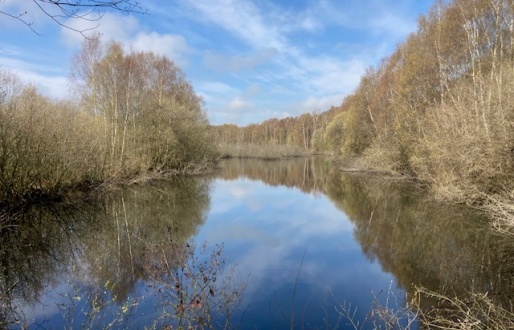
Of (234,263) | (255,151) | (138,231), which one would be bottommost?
(234,263)

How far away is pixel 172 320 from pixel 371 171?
2566 centimetres

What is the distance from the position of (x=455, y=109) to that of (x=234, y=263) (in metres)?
10.9

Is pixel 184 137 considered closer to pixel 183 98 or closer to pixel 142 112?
pixel 142 112

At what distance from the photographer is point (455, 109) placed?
13328 millimetres

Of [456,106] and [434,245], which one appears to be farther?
[456,106]

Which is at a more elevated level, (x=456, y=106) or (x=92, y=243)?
(x=456, y=106)

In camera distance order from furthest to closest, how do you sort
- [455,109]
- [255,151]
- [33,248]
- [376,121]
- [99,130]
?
[255,151] < [376,121] < [99,130] < [455,109] < [33,248]

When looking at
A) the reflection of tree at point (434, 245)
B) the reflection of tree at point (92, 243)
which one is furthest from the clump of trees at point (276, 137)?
the reflection of tree at point (434, 245)

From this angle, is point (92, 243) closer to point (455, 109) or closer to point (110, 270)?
point (110, 270)

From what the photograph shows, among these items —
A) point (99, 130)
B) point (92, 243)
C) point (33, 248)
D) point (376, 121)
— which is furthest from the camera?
point (376, 121)

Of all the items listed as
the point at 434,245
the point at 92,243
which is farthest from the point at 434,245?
the point at 92,243

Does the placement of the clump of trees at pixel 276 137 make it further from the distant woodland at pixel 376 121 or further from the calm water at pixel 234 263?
the calm water at pixel 234 263

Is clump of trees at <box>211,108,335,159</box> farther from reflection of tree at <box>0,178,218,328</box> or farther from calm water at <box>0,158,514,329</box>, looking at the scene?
calm water at <box>0,158,514,329</box>

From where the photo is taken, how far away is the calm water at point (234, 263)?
5102 mm
